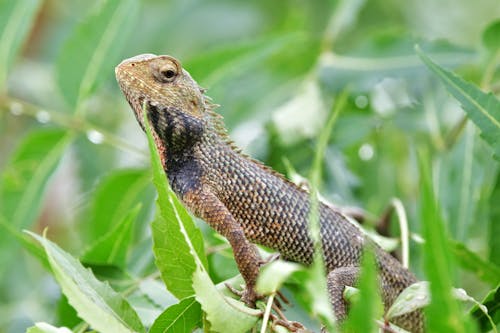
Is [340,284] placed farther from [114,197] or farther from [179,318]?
[114,197]

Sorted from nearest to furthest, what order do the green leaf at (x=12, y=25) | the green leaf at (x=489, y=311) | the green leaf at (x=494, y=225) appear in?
the green leaf at (x=489, y=311)
the green leaf at (x=494, y=225)
the green leaf at (x=12, y=25)

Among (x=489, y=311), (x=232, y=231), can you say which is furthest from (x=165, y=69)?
(x=489, y=311)

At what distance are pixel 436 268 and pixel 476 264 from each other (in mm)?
2312

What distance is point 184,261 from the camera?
11.1ft

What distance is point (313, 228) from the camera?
2.75 meters

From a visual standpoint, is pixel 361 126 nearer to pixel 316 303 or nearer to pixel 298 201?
pixel 298 201

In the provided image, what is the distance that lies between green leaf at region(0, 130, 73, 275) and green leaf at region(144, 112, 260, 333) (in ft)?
6.82

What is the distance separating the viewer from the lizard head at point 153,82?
4520 mm

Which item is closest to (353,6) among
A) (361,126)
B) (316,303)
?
(361,126)

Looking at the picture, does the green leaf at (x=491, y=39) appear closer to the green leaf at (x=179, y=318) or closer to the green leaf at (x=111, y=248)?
the green leaf at (x=111, y=248)

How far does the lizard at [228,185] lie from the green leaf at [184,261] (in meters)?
0.86

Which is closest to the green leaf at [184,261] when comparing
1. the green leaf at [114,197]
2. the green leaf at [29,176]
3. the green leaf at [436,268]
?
the green leaf at [436,268]

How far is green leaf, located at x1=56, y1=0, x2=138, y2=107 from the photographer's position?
546 cm

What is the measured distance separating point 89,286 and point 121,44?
8.01 ft
